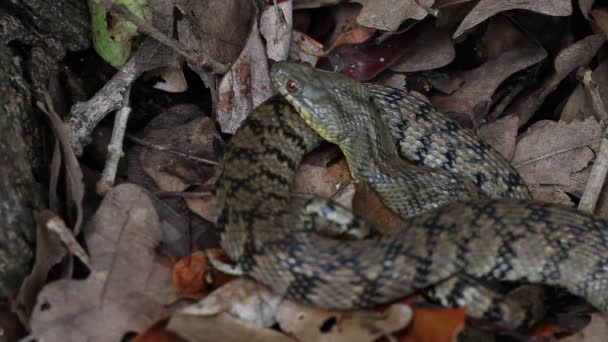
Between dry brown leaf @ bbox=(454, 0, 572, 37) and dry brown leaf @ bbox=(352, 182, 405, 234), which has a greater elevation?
dry brown leaf @ bbox=(454, 0, 572, 37)

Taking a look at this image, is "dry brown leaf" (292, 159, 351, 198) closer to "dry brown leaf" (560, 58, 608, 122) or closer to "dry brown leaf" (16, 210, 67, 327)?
"dry brown leaf" (16, 210, 67, 327)

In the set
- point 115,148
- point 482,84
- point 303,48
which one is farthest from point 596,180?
point 115,148

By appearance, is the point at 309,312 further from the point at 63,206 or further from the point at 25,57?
the point at 25,57

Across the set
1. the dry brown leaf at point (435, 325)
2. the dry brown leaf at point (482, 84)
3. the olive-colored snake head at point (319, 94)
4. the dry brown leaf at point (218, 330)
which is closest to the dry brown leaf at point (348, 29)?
the olive-colored snake head at point (319, 94)

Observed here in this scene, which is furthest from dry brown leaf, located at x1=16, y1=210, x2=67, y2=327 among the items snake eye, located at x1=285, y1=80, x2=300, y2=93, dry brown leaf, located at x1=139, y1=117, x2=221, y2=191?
snake eye, located at x1=285, y1=80, x2=300, y2=93

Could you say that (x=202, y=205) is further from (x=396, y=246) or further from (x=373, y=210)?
(x=396, y=246)

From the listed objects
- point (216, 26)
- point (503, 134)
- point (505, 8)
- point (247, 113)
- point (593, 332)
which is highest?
point (505, 8)
